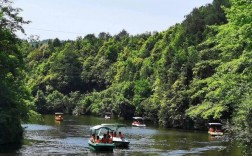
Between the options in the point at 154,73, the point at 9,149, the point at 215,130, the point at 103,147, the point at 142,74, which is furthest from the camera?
the point at 142,74

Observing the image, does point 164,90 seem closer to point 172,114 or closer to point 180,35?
point 172,114

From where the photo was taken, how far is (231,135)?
24.7 metres

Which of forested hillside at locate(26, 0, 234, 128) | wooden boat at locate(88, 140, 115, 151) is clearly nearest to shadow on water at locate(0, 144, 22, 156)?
wooden boat at locate(88, 140, 115, 151)

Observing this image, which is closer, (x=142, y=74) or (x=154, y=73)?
(x=154, y=73)

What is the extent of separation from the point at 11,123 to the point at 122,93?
83308 millimetres

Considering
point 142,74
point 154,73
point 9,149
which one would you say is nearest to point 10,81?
point 9,149

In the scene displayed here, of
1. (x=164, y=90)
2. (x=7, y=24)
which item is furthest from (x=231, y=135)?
(x=164, y=90)

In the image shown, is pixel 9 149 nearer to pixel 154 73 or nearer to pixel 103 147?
pixel 103 147

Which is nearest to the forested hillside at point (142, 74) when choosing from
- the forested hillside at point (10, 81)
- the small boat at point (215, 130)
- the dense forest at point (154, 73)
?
the dense forest at point (154, 73)

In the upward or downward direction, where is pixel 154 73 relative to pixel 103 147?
upward

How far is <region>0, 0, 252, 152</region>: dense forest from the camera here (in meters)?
26.0

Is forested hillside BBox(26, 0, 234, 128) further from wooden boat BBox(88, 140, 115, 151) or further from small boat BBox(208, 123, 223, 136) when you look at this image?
wooden boat BBox(88, 140, 115, 151)

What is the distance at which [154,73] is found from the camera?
124 meters

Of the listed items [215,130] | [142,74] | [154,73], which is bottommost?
[215,130]
